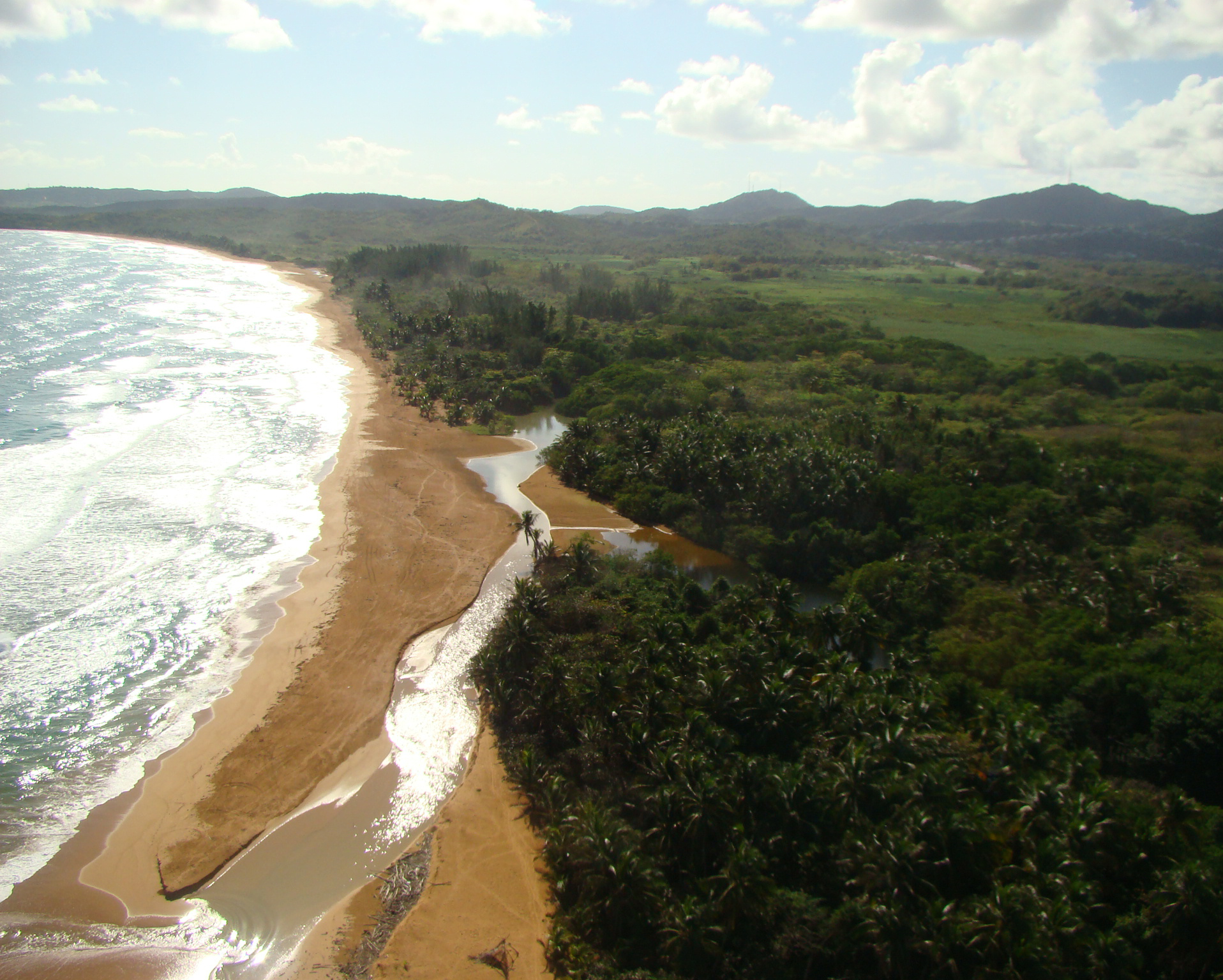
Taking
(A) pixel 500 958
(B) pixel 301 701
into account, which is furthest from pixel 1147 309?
(A) pixel 500 958

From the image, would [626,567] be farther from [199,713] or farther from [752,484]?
[199,713]

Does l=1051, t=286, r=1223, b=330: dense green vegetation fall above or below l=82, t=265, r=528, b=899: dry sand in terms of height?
above

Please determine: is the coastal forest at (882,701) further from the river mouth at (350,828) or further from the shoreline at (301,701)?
the shoreline at (301,701)

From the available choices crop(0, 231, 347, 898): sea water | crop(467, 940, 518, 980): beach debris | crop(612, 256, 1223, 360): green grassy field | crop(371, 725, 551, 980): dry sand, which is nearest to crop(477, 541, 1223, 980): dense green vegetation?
crop(371, 725, 551, 980): dry sand

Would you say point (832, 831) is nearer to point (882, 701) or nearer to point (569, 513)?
Result: point (882, 701)

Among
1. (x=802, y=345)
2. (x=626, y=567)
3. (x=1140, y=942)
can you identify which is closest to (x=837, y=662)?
(x=1140, y=942)

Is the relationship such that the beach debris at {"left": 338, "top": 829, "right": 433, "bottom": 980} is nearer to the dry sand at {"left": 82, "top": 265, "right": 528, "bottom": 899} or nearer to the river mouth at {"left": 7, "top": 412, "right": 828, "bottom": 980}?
the river mouth at {"left": 7, "top": 412, "right": 828, "bottom": 980}
